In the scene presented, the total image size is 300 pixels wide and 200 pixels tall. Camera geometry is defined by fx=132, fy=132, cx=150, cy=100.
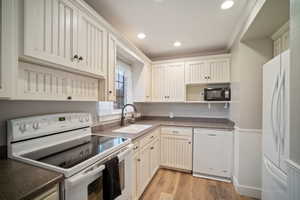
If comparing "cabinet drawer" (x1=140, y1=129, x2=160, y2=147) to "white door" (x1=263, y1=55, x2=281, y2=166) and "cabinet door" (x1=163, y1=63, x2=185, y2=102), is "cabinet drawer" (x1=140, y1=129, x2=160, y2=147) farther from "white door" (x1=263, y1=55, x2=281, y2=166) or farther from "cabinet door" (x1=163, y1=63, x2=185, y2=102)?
"white door" (x1=263, y1=55, x2=281, y2=166)

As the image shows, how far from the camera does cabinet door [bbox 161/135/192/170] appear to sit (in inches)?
96.7

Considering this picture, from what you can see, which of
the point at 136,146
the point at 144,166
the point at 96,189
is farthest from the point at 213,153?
the point at 96,189

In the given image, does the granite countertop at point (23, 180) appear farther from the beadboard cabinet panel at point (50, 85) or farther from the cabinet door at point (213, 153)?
the cabinet door at point (213, 153)

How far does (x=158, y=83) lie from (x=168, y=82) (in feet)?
0.78

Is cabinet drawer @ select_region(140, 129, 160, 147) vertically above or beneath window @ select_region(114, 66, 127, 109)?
beneath

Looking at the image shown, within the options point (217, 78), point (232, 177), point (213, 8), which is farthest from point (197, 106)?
point (213, 8)

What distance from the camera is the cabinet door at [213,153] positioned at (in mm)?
2252

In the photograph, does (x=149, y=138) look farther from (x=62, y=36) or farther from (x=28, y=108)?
(x=62, y=36)

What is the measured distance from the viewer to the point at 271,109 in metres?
1.22

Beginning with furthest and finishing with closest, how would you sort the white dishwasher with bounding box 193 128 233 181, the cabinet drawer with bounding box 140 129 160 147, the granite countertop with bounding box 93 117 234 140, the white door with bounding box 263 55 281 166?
the white dishwasher with bounding box 193 128 233 181
the cabinet drawer with bounding box 140 129 160 147
the granite countertop with bounding box 93 117 234 140
the white door with bounding box 263 55 281 166

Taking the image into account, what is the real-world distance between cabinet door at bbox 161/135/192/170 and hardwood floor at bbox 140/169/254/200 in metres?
0.20

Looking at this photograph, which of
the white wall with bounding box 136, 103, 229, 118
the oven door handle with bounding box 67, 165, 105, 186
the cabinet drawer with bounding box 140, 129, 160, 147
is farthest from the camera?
the white wall with bounding box 136, 103, 229, 118

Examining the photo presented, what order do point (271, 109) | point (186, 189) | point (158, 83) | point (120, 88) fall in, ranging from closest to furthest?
point (271, 109) < point (186, 189) < point (120, 88) < point (158, 83)

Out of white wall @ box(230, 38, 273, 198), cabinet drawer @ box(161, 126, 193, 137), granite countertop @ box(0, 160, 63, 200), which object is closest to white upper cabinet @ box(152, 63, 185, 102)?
cabinet drawer @ box(161, 126, 193, 137)
